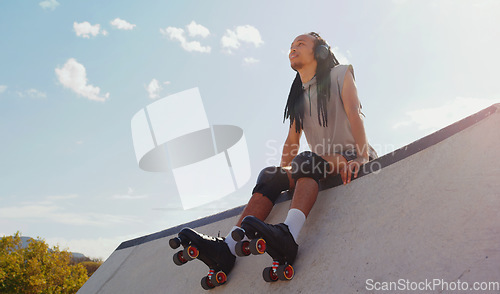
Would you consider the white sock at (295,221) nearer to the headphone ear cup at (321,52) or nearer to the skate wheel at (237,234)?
the skate wheel at (237,234)

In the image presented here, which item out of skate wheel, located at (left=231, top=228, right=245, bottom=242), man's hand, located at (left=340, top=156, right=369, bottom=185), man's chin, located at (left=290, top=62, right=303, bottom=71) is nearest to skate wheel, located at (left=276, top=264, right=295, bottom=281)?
skate wheel, located at (left=231, top=228, right=245, bottom=242)

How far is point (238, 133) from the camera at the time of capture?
4793 mm

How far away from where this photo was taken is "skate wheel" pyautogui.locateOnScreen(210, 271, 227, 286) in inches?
93.4

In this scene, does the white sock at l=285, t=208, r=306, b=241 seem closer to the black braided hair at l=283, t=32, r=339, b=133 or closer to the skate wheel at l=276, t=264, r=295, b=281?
the skate wheel at l=276, t=264, r=295, b=281

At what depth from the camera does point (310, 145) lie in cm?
294

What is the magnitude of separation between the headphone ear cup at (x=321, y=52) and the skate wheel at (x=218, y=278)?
1852mm

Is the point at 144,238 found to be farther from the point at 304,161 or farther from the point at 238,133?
the point at 304,161

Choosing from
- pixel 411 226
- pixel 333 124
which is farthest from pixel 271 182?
pixel 411 226

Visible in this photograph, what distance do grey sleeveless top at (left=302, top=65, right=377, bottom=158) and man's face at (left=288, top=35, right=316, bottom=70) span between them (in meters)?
0.16

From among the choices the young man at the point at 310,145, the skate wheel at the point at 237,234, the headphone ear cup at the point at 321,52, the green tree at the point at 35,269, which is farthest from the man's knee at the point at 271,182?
the green tree at the point at 35,269

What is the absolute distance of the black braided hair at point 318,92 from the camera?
2.78 m

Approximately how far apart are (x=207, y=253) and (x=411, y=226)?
1.19 metres

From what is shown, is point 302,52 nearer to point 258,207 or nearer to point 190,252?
point 258,207

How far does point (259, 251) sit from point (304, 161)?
2.41 ft
